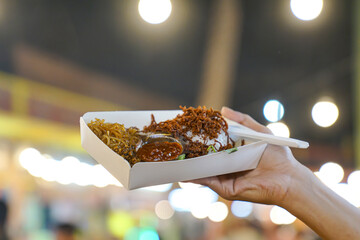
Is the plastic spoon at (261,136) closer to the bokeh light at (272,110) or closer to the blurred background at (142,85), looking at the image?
the blurred background at (142,85)

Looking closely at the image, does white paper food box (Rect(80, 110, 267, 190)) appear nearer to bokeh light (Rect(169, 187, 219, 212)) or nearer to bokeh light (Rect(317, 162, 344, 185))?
bokeh light (Rect(317, 162, 344, 185))

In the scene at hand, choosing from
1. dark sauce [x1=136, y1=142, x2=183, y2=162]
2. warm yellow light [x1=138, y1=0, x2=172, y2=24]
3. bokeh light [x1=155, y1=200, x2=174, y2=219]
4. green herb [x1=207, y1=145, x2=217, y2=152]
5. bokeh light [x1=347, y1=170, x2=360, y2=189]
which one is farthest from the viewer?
bokeh light [x1=155, y1=200, x2=174, y2=219]

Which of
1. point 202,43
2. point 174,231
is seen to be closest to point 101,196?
point 174,231

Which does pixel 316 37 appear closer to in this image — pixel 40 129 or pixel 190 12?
pixel 190 12

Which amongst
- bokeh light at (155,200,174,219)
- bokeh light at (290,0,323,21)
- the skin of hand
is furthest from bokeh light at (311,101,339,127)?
bokeh light at (155,200,174,219)

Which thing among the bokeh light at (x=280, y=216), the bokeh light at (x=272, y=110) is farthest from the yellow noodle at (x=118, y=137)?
the bokeh light at (x=280, y=216)

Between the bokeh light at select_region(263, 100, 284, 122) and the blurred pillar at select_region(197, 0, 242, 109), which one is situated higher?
the blurred pillar at select_region(197, 0, 242, 109)

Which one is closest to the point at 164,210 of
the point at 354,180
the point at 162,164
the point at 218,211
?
the point at 218,211
